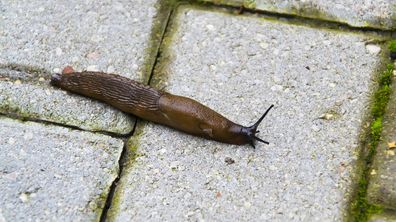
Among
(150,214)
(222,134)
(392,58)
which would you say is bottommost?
(150,214)

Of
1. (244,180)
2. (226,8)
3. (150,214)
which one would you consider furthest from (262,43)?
(150,214)

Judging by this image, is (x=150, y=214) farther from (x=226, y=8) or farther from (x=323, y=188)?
(x=226, y=8)

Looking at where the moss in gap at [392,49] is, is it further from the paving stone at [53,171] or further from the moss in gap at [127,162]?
the paving stone at [53,171]

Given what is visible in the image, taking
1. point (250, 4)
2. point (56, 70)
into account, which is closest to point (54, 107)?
point (56, 70)

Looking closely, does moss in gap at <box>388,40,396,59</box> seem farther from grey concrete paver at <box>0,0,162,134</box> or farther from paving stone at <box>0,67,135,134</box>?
paving stone at <box>0,67,135,134</box>

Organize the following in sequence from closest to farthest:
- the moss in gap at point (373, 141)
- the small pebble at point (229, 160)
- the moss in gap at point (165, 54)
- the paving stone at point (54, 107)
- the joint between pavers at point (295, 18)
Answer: the moss in gap at point (373, 141)
the small pebble at point (229, 160)
the paving stone at point (54, 107)
the moss in gap at point (165, 54)
the joint between pavers at point (295, 18)

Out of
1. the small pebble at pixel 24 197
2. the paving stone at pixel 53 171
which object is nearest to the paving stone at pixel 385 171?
the paving stone at pixel 53 171
